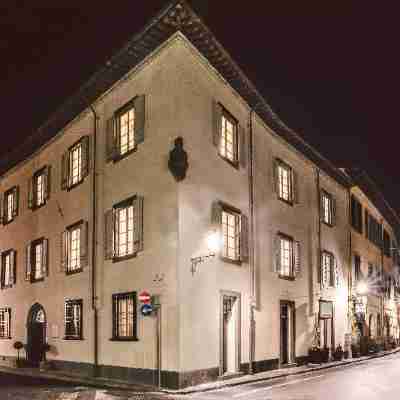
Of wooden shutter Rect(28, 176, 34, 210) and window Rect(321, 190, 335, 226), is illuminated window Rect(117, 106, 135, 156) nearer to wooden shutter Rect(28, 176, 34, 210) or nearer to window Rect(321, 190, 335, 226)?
wooden shutter Rect(28, 176, 34, 210)

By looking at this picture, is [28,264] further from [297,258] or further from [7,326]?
[297,258]

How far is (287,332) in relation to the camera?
26.2 m

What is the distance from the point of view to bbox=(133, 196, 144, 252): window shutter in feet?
63.6

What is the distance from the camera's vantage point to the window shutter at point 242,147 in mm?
22422

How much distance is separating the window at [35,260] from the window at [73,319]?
335cm

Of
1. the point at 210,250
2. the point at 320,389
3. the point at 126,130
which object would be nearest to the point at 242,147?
the point at 126,130

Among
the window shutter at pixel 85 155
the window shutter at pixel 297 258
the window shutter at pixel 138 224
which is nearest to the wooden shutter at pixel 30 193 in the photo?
the window shutter at pixel 85 155

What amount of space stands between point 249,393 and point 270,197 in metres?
10.2

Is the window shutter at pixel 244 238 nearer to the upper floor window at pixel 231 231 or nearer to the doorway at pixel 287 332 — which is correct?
the upper floor window at pixel 231 231

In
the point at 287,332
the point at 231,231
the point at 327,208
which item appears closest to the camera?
the point at 231,231

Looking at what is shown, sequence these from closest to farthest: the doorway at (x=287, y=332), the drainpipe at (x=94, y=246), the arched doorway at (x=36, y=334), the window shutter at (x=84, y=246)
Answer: the drainpipe at (x=94, y=246)
the window shutter at (x=84, y=246)
the doorway at (x=287, y=332)
the arched doorway at (x=36, y=334)

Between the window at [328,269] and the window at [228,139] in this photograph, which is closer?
the window at [228,139]

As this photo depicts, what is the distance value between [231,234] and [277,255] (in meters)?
4.36

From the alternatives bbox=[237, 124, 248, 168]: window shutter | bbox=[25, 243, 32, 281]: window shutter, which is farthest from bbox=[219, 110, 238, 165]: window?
bbox=[25, 243, 32, 281]: window shutter
